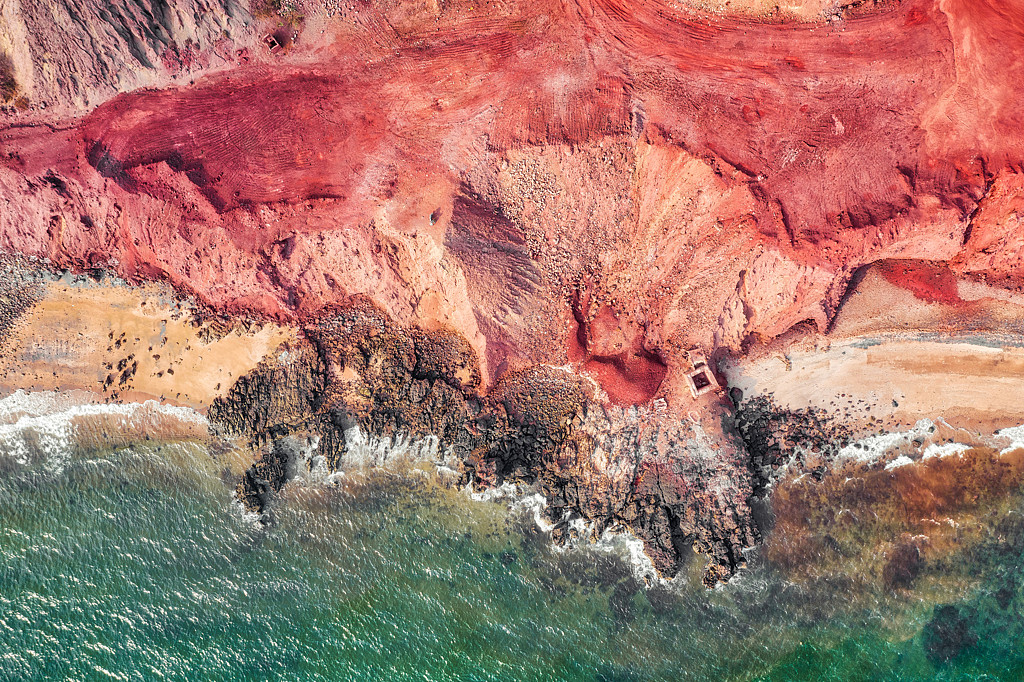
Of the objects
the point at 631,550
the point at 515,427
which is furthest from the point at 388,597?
the point at 631,550

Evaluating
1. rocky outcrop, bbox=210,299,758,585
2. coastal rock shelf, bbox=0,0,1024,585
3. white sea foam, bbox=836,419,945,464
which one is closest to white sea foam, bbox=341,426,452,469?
coastal rock shelf, bbox=0,0,1024,585

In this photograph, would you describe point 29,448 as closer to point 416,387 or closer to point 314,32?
point 416,387

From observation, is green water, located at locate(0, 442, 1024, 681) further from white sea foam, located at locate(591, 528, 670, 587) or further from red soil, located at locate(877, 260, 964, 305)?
red soil, located at locate(877, 260, 964, 305)

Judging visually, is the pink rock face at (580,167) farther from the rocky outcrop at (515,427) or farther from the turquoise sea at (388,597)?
the turquoise sea at (388,597)

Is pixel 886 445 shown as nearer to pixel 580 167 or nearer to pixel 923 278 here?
pixel 923 278

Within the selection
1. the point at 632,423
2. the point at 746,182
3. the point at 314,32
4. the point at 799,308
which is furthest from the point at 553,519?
the point at 314,32
